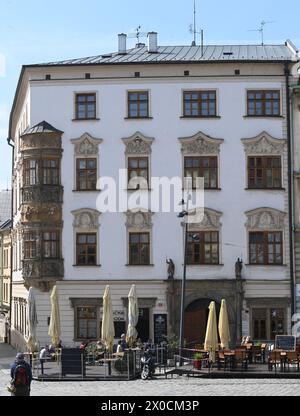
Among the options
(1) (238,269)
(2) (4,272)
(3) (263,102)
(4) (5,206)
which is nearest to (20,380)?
(1) (238,269)

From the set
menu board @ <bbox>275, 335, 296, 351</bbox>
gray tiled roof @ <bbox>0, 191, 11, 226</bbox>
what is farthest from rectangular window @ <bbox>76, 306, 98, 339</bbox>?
gray tiled roof @ <bbox>0, 191, 11, 226</bbox>

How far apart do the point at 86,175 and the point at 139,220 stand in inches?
138

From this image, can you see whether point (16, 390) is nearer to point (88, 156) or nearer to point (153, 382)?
point (153, 382)

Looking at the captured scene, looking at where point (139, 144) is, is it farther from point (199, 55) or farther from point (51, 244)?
point (51, 244)

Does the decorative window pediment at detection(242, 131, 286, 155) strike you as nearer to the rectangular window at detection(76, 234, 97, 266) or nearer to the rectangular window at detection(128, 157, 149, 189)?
the rectangular window at detection(128, 157, 149, 189)

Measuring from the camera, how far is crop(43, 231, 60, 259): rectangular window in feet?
142

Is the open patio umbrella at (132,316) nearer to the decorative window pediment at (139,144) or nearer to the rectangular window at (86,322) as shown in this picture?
the rectangular window at (86,322)

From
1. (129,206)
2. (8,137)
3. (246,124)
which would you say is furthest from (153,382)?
(8,137)

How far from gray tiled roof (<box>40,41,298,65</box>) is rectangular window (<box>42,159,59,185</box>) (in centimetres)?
520

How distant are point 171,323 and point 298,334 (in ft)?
20.3

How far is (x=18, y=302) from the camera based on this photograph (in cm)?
5319

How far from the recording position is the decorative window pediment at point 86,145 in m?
43.7

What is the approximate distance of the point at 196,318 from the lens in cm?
4300
